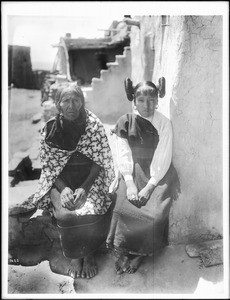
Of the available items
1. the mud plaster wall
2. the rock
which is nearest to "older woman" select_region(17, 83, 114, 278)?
the mud plaster wall

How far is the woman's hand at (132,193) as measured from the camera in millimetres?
2751

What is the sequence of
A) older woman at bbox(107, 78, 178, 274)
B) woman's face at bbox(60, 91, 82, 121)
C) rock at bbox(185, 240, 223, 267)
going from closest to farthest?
woman's face at bbox(60, 91, 82, 121) < older woman at bbox(107, 78, 178, 274) < rock at bbox(185, 240, 223, 267)

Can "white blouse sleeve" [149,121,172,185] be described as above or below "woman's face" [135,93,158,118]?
below

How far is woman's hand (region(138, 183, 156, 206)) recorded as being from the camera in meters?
2.74

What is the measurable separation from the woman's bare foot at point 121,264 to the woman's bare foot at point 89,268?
177 mm

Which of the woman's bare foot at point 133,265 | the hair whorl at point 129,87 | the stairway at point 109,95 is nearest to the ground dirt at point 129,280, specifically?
the woman's bare foot at point 133,265

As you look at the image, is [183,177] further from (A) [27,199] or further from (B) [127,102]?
(A) [27,199]

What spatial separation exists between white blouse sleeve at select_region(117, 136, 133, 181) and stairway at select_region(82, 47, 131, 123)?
302 mm

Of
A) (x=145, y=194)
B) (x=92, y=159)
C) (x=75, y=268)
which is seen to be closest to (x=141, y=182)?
(x=145, y=194)

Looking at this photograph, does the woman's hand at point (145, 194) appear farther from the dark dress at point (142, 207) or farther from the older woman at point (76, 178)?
the older woman at point (76, 178)

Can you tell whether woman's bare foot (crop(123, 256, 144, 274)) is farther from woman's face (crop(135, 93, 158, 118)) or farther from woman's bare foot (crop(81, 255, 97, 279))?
woman's face (crop(135, 93, 158, 118))

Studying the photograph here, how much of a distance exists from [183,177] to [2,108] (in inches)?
61.3

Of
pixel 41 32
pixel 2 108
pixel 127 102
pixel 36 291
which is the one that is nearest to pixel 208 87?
pixel 127 102

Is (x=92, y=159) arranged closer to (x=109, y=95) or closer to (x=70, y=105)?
(x=70, y=105)
